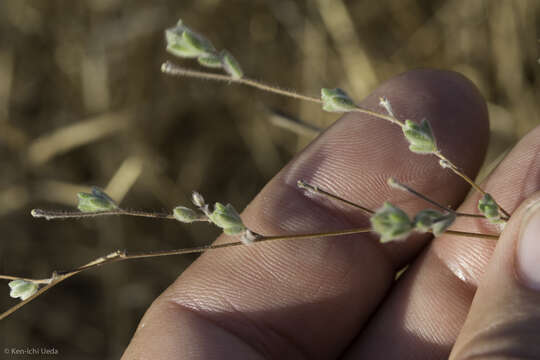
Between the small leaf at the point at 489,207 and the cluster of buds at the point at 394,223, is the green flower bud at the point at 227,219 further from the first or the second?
the small leaf at the point at 489,207

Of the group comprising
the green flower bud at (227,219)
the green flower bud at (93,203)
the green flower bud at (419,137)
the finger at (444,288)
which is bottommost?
the finger at (444,288)

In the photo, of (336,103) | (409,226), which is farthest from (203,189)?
(409,226)

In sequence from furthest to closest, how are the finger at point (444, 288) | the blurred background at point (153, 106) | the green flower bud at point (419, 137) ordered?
1. the blurred background at point (153, 106)
2. the finger at point (444, 288)
3. the green flower bud at point (419, 137)

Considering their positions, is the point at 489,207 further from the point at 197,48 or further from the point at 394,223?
the point at 197,48

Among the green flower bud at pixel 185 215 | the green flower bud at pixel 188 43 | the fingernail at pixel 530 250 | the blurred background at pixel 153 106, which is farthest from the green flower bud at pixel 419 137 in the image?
the blurred background at pixel 153 106

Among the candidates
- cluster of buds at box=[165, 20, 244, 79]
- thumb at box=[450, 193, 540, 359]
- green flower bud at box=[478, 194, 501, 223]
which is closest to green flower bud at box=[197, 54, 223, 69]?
cluster of buds at box=[165, 20, 244, 79]

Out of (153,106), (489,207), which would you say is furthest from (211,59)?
(153,106)
